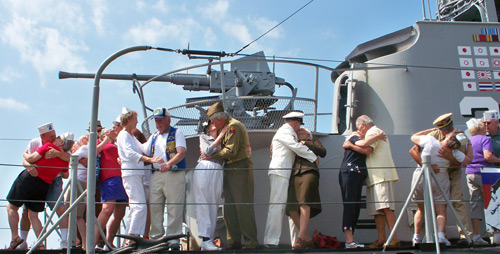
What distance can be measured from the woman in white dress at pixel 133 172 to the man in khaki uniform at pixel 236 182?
2.12ft

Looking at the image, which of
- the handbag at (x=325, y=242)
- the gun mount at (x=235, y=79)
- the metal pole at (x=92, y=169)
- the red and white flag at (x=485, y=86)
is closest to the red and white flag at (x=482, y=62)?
the red and white flag at (x=485, y=86)

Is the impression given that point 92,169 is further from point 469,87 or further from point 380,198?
point 469,87

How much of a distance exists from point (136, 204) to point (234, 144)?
106 centimetres

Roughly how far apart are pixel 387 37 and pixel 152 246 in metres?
3.92

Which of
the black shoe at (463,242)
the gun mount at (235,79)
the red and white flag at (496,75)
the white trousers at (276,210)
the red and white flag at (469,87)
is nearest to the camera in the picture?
the black shoe at (463,242)

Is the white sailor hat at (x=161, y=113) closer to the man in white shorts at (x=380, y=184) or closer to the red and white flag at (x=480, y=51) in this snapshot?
the man in white shorts at (x=380, y=184)

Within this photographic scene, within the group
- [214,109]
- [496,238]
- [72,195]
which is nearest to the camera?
[72,195]

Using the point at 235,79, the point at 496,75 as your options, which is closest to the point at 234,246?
the point at 496,75

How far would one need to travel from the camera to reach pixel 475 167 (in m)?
5.54

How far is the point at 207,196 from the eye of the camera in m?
5.41

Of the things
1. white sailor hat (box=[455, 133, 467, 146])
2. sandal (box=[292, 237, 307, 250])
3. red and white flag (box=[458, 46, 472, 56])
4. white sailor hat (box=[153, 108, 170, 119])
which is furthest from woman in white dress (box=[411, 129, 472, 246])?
white sailor hat (box=[153, 108, 170, 119])

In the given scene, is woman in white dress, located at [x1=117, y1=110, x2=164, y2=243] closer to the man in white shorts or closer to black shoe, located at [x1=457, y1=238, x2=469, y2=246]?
the man in white shorts

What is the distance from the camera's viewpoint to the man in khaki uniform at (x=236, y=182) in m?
5.31

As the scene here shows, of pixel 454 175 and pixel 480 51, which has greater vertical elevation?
pixel 480 51
